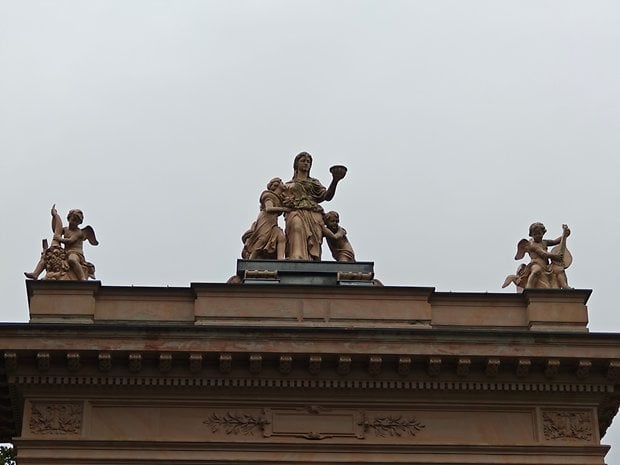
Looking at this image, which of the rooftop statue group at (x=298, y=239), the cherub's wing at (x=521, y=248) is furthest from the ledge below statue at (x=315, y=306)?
the cherub's wing at (x=521, y=248)

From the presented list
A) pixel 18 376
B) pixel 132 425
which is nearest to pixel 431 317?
pixel 132 425

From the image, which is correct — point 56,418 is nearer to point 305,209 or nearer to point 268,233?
point 268,233

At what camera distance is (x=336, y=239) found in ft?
85.7

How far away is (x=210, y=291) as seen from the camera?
2367 cm

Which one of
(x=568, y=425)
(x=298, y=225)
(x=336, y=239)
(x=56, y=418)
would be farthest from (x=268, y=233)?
(x=568, y=425)

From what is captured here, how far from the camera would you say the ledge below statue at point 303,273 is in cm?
2442

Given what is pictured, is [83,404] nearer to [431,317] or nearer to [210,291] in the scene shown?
[210,291]

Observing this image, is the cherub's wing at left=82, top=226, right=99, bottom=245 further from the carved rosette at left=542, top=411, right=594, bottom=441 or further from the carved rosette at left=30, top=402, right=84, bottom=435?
the carved rosette at left=542, top=411, right=594, bottom=441

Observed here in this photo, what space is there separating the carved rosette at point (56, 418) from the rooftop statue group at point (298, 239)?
2839 mm

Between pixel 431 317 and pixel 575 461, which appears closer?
pixel 575 461

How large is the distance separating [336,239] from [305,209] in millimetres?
914

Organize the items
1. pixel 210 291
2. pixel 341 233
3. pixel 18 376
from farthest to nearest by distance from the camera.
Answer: pixel 341 233, pixel 210 291, pixel 18 376

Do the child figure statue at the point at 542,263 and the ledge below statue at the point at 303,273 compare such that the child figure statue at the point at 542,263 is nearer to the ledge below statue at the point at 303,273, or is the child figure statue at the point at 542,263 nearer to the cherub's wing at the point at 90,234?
the ledge below statue at the point at 303,273

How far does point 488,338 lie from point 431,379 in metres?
1.28
